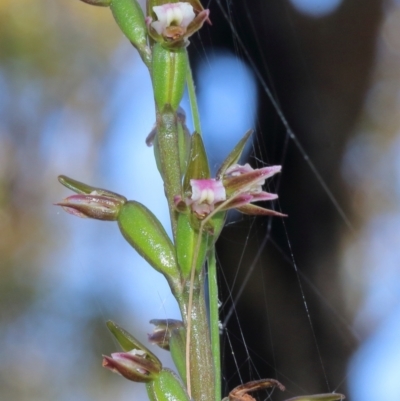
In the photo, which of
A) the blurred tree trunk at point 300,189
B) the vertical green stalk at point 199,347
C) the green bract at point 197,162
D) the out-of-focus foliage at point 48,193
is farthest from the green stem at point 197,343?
the out-of-focus foliage at point 48,193

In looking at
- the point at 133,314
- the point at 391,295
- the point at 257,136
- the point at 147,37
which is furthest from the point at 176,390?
the point at 133,314

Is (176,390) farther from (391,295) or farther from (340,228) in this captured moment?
(391,295)

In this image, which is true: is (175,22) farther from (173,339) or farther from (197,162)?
(173,339)

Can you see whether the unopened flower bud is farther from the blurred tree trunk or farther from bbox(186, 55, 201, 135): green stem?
the blurred tree trunk

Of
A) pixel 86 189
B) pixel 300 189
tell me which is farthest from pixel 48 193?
pixel 86 189

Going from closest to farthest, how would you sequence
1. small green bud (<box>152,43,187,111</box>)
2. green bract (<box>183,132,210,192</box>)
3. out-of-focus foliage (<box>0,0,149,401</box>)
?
green bract (<box>183,132,210,192</box>) → small green bud (<box>152,43,187,111</box>) → out-of-focus foliage (<box>0,0,149,401</box>)

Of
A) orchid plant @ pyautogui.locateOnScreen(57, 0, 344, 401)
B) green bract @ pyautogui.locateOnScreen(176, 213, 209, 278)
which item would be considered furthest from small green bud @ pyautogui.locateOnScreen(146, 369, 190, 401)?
green bract @ pyautogui.locateOnScreen(176, 213, 209, 278)

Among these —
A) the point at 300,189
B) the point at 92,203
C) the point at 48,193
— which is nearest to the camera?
the point at 92,203
